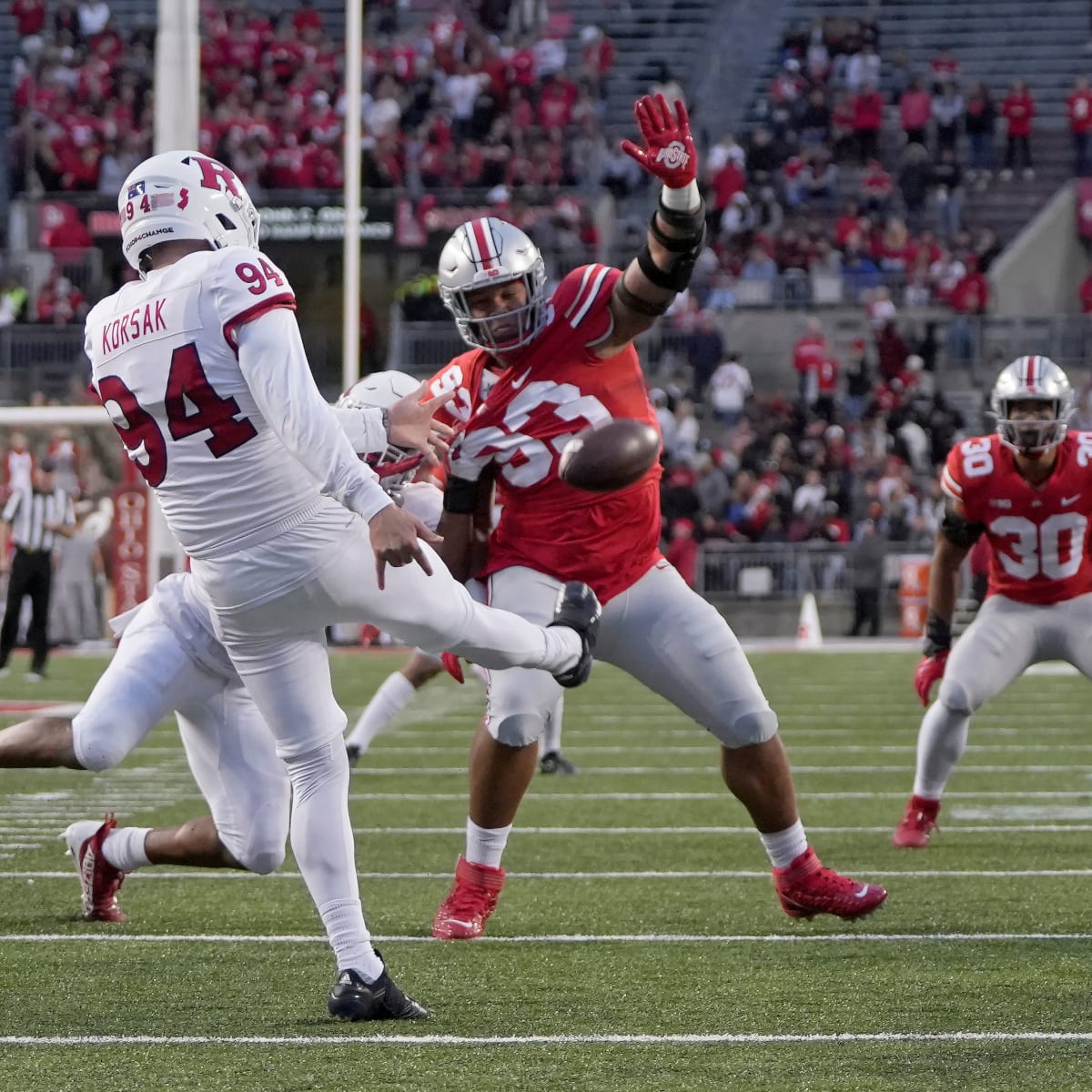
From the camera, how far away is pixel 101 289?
18625 millimetres

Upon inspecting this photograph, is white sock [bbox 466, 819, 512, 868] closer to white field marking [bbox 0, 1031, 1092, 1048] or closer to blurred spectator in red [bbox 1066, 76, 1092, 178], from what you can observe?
white field marking [bbox 0, 1031, 1092, 1048]

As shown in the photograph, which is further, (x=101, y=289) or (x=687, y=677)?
(x=101, y=289)

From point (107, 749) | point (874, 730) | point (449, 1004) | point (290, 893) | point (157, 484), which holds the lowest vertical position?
point (874, 730)

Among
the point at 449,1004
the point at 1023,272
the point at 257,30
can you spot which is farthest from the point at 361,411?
the point at 257,30

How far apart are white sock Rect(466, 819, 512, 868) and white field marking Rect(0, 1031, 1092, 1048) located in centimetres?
121

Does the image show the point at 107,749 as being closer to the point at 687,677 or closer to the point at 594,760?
the point at 687,677

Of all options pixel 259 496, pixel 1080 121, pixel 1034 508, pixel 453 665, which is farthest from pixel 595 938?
pixel 1080 121

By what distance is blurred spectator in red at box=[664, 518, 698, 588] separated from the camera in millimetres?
16719

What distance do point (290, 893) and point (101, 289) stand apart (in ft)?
46.4

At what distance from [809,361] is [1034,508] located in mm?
13028

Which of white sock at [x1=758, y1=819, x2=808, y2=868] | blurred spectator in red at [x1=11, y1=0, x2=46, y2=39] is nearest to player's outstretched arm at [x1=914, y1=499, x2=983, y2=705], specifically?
white sock at [x1=758, y1=819, x2=808, y2=868]

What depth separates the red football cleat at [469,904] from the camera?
4637 millimetres

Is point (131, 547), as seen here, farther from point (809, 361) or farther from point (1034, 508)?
point (1034, 508)

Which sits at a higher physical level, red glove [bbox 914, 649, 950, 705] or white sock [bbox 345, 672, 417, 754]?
red glove [bbox 914, 649, 950, 705]
